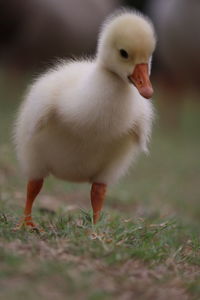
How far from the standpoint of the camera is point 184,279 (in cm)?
329

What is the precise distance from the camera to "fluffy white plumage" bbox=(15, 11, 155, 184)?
3.85 m

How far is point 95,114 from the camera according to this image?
3.85 m

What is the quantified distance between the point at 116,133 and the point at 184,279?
1.10 metres

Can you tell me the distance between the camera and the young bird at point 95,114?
3822 millimetres

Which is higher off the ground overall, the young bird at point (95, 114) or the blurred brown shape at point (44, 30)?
the blurred brown shape at point (44, 30)

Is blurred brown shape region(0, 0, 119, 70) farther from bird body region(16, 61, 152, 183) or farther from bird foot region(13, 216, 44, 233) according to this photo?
bird foot region(13, 216, 44, 233)

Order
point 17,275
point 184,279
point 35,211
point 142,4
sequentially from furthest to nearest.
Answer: point 142,4 < point 35,211 < point 184,279 < point 17,275

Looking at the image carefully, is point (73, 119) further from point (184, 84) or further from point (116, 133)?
point (184, 84)

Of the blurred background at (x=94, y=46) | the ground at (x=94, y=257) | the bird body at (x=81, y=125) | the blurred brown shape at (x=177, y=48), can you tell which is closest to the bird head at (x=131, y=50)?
the bird body at (x=81, y=125)

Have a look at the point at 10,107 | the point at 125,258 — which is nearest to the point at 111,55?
the point at 125,258

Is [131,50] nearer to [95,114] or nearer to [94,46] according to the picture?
[95,114]

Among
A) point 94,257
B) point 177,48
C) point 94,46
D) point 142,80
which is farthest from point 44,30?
point 94,257

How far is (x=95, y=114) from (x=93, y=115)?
0.01 metres

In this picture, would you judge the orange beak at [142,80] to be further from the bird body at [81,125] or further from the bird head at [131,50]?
the bird body at [81,125]
